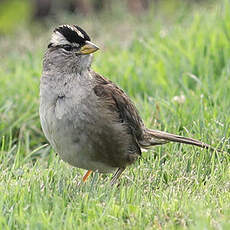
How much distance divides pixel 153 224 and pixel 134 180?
37.2 inches

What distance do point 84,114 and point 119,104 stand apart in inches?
19.3

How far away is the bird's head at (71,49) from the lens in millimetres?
4738

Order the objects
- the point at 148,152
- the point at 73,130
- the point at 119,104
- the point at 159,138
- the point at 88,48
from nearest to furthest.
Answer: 1. the point at 73,130
2. the point at 88,48
3. the point at 119,104
4. the point at 159,138
5. the point at 148,152

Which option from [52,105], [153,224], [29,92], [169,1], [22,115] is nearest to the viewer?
[153,224]

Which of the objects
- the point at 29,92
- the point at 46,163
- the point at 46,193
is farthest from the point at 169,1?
the point at 46,193

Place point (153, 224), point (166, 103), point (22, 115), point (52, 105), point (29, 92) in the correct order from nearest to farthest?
1. point (153, 224)
2. point (52, 105)
3. point (166, 103)
4. point (22, 115)
5. point (29, 92)

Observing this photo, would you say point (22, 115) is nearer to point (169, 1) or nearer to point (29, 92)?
point (29, 92)

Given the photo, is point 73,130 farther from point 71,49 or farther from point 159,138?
point 159,138

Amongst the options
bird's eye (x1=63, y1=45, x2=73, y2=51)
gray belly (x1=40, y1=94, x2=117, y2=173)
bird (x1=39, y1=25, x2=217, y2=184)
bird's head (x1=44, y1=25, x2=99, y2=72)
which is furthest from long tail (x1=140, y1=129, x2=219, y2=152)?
bird's eye (x1=63, y1=45, x2=73, y2=51)

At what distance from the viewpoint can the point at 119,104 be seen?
4.88m

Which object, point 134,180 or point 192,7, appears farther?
point 192,7

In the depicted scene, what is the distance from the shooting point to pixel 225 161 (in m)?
4.77

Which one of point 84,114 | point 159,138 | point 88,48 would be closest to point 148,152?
point 159,138

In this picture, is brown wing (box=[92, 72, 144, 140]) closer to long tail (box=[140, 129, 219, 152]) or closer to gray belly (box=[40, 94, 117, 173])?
long tail (box=[140, 129, 219, 152])
